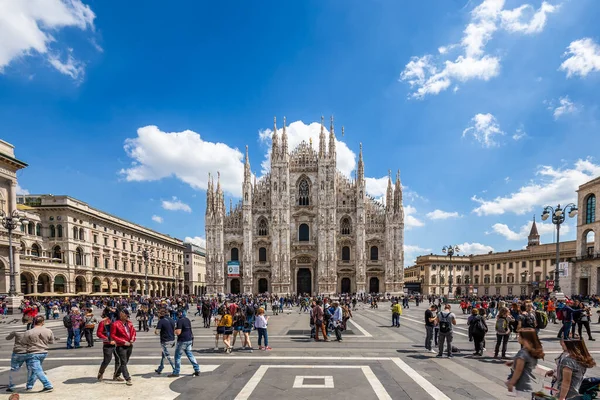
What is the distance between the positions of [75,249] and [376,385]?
49309 millimetres

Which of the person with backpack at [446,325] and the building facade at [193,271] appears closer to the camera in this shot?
the person with backpack at [446,325]

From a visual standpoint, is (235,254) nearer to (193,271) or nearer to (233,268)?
(233,268)

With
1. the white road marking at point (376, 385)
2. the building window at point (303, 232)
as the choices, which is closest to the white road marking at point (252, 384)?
the white road marking at point (376, 385)

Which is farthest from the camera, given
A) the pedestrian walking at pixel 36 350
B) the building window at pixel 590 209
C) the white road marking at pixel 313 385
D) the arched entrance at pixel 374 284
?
the arched entrance at pixel 374 284

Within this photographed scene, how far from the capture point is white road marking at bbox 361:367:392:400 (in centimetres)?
752

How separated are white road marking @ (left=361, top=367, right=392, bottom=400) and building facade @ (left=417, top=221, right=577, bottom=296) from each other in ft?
170

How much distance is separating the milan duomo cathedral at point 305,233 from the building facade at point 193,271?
31.7 metres

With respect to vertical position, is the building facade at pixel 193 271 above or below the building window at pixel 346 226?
below

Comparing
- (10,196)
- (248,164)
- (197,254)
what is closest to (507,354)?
(10,196)

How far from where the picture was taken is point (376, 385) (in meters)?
8.27

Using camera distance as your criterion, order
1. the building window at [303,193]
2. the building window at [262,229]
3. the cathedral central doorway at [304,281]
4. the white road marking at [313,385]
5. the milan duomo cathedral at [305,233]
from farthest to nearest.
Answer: the building window at [303,193] < the building window at [262,229] < the cathedral central doorway at [304,281] < the milan duomo cathedral at [305,233] < the white road marking at [313,385]

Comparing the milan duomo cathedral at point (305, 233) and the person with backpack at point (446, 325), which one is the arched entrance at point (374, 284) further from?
the person with backpack at point (446, 325)

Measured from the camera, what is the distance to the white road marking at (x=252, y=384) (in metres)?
7.54

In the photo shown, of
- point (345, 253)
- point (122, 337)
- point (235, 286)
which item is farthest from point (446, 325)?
point (235, 286)
